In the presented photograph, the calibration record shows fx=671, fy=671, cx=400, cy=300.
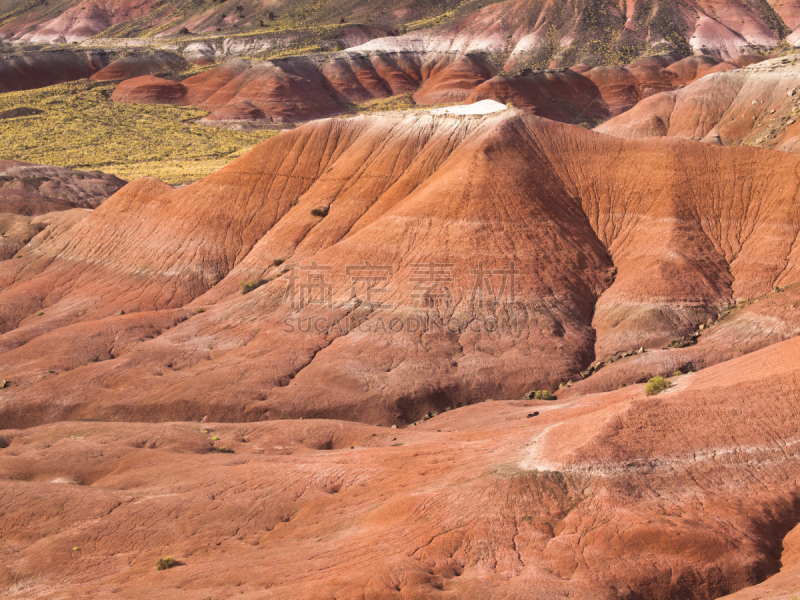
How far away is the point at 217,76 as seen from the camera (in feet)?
448

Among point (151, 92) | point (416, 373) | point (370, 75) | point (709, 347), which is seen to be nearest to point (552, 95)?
point (370, 75)

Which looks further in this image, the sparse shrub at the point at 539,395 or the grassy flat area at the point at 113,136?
the grassy flat area at the point at 113,136

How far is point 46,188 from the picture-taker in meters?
79.9

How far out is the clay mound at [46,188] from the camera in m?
74.9

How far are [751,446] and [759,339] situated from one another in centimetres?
2001

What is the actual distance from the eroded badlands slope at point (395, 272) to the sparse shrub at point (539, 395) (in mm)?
1058

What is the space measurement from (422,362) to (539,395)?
6969mm

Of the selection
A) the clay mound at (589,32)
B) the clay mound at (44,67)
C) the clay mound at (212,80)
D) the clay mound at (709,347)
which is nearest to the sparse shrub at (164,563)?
the clay mound at (709,347)

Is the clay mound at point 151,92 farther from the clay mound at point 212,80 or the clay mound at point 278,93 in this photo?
the clay mound at point 278,93

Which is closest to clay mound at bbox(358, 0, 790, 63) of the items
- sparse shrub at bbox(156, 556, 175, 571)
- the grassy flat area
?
the grassy flat area

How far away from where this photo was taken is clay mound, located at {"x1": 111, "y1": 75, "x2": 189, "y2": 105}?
436 feet

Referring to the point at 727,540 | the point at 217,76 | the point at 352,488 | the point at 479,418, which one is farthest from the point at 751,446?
the point at 217,76

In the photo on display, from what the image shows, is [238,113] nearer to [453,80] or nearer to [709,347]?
[453,80]

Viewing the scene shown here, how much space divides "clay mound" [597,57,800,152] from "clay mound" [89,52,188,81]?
97.2m
